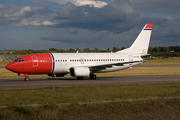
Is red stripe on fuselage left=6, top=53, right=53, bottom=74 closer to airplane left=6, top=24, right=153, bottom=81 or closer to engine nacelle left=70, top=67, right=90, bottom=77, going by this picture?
airplane left=6, top=24, right=153, bottom=81

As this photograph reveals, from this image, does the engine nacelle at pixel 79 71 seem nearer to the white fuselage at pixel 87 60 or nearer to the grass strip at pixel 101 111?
the white fuselage at pixel 87 60

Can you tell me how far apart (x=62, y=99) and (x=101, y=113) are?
13.1 ft

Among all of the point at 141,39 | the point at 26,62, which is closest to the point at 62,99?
the point at 26,62

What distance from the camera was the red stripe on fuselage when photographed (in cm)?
3419

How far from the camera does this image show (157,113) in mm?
15688

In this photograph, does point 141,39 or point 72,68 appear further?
point 141,39

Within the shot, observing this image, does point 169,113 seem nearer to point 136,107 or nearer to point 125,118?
point 136,107

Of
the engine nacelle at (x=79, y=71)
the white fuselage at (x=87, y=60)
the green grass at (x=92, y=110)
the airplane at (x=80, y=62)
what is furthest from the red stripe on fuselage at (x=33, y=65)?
the green grass at (x=92, y=110)

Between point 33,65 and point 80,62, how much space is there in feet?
23.5

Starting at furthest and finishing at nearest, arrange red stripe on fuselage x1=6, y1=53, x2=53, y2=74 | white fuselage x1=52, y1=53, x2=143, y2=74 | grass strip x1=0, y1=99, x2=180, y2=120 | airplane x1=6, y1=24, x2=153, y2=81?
white fuselage x1=52, y1=53, x2=143, y2=74 < airplane x1=6, y1=24, x2=153, y2=81 < red stripe on fuselage x1=6, y1=53, x2=53, y2=74 < grass strip x1=0, y1=99, x2=180, y2=120

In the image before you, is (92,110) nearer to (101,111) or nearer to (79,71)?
(101,111)

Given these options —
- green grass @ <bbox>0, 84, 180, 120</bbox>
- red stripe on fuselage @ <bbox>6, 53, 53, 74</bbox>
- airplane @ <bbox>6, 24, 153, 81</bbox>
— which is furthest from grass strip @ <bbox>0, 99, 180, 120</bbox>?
red stripe on fuselage @ <bbox>6, 53, 53, 74</bbox>

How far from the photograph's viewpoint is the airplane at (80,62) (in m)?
34.8

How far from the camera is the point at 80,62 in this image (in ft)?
124
